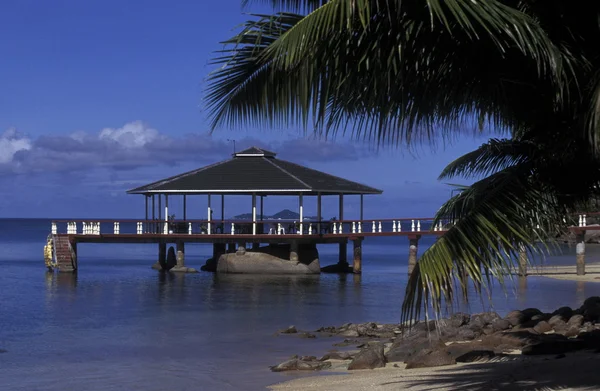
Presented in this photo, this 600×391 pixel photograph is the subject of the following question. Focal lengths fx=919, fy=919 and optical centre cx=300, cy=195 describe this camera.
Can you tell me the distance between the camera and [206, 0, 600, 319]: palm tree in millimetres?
6027

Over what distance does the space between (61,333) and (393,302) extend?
34.1ft

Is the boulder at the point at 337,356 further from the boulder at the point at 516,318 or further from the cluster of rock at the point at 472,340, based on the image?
the boulder at the point at 516,318

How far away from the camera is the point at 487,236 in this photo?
624cm

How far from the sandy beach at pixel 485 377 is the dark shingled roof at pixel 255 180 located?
22.9 metres

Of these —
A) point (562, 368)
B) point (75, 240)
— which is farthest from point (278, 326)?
point (75, 240)

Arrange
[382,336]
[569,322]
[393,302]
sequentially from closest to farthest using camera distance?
[569,322] < [382,336] < [393,302]

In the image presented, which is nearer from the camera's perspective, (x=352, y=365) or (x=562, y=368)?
(x=562, y=368)

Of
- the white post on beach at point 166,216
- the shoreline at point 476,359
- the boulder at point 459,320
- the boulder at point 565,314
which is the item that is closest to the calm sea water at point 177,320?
the shoreline at point 476,359

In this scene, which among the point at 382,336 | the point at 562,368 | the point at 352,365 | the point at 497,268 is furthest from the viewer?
the point at 382,336

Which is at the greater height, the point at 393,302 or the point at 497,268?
the point at 497,268

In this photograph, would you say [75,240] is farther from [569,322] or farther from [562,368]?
[562,368]

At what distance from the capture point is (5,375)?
50.4 feet

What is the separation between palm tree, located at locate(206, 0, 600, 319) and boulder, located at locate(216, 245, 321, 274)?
93.5 feet

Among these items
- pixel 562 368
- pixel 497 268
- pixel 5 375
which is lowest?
pixel 5 375
